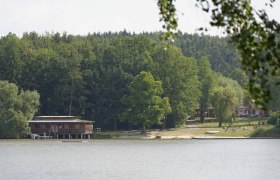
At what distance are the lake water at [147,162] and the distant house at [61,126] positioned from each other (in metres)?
22.9

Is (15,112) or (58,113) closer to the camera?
A: (15,112)

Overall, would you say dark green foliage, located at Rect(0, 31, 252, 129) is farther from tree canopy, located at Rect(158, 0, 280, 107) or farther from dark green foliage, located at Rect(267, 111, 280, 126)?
tree canopy, located at Rect(158, 0, 280, 107)

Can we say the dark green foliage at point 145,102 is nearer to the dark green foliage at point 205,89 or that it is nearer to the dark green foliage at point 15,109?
the dark green foliage at point 15,109

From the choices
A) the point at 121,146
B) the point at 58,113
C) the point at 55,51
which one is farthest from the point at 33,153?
the point at 55,51

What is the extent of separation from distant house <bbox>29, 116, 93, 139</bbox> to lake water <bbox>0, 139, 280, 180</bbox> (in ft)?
75.2

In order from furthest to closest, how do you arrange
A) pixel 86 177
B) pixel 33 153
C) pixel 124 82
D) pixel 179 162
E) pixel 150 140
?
pixel 124 82 < pixel 150 140 < pixel 33 153 < pixel 179 162 < pixel 86 177

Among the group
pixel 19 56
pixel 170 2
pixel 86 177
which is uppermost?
pixel 19 56

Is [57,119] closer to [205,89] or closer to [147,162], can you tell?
[205,89]

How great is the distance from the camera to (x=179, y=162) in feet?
208

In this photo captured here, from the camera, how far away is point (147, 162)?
6344 cm

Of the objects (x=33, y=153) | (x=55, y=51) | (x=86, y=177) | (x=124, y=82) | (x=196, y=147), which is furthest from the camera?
(x=55, y=51)

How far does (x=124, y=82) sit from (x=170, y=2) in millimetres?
106519

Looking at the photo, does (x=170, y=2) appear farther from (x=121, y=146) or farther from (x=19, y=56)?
(x=19, y=56)

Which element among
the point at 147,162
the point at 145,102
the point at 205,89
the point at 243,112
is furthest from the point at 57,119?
the point at 243,112
